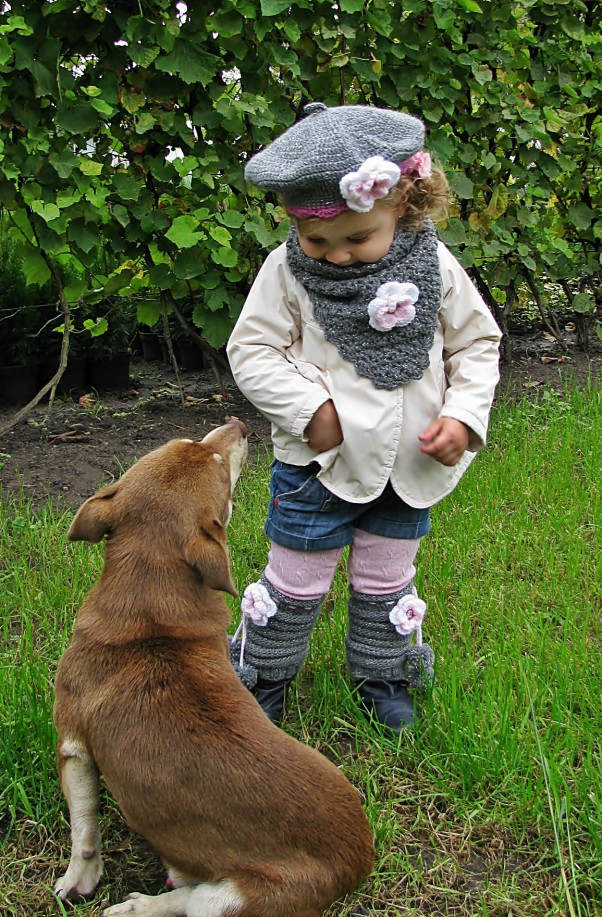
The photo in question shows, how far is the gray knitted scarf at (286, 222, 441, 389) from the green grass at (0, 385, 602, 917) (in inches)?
38.7

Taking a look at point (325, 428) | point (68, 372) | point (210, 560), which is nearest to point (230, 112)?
point (68, 372)

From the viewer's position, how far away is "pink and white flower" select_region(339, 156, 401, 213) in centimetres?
241

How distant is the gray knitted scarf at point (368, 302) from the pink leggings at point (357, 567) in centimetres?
54

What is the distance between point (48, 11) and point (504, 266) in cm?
328

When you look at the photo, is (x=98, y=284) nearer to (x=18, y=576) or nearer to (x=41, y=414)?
(x=41, y=414)

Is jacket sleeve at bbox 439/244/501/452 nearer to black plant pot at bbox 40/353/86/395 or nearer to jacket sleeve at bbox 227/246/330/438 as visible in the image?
jacket sleeve at bbox 227/246/330/438

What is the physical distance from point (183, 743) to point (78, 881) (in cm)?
52

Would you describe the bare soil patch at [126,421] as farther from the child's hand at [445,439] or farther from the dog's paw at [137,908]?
the dog's paw at [137,908]

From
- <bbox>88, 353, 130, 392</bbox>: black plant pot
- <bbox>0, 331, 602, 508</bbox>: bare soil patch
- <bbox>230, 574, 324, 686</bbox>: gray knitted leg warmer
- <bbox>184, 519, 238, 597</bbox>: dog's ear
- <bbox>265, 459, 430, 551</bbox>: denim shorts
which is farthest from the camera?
<bbox>88, 353, 130, 392</bbox>: black plant pot

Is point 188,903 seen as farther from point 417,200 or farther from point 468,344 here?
point 417,200

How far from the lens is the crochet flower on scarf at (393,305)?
8.60 ft

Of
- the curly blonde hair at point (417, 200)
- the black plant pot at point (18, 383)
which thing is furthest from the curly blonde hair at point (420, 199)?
the black plant pot at point (18, 383)

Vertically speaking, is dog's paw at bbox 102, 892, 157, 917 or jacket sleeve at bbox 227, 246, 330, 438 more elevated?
jacket sleeve at bbox 227, 246, 330, 438

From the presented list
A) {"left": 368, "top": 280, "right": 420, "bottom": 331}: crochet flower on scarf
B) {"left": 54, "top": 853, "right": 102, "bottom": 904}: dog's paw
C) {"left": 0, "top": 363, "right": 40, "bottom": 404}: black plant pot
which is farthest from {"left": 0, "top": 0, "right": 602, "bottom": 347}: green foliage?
{"left": 54, "top": 853, "right": 102, "bottom": 904}: dog's paw
